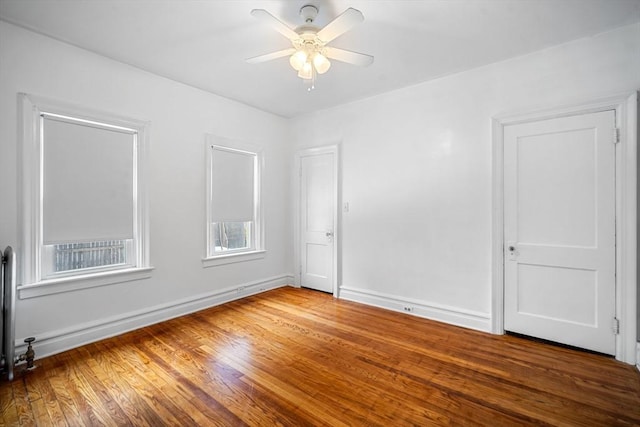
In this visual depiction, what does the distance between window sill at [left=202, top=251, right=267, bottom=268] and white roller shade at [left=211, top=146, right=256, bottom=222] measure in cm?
50

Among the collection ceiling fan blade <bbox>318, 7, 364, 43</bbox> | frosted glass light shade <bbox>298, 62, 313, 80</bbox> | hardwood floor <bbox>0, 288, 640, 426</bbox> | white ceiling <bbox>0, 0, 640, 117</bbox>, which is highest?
white ceiling <bbox>0, 0, 640, 117</bbox>

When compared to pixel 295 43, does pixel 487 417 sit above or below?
below

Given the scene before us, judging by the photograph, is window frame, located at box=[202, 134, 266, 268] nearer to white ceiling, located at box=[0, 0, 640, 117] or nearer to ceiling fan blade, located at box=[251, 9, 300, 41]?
white ceiling, located at box=[0, 0, 640, 117]

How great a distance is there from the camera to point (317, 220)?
4625mm

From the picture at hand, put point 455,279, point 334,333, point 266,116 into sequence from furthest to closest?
point 266,116 < point 455,279 < point 334,333

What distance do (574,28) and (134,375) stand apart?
457 cm

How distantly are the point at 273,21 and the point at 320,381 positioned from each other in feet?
8.62

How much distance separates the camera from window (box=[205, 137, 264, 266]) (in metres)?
3.91

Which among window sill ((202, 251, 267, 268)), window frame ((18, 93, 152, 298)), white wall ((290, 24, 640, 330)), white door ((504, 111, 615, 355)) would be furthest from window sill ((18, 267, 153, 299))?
white door ((504, 111, 615, 355))

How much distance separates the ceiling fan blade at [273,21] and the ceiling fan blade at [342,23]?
212 mm

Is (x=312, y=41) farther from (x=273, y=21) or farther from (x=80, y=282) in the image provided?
(x=80, y=282)

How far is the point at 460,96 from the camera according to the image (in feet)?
10.7

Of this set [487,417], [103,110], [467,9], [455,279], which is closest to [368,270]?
[455,279]

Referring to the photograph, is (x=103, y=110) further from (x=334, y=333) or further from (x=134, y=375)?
(x=334, y=333)
